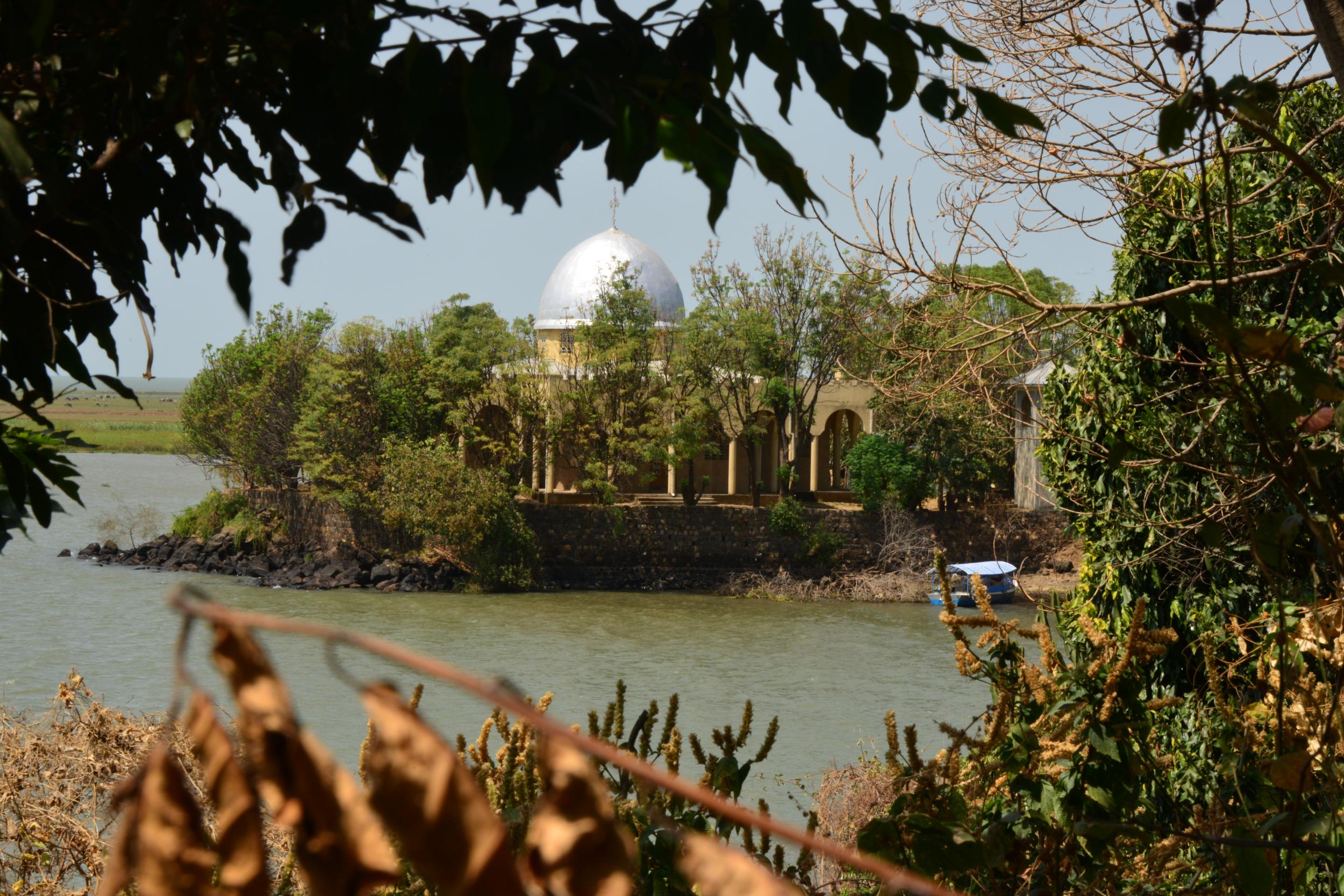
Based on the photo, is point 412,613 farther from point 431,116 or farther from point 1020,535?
point 431,116

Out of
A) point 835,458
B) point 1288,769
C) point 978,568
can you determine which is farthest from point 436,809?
point 835,458

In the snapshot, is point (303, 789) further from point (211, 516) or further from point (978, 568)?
point (211, 516)

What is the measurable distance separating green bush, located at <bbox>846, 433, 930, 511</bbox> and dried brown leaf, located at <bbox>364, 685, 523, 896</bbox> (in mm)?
28837

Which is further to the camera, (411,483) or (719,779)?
(411,483)

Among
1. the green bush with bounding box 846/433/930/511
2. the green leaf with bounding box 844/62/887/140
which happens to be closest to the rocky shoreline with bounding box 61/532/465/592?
the green bush with bounding box 846/433/930/511

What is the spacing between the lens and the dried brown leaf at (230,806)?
58 cm

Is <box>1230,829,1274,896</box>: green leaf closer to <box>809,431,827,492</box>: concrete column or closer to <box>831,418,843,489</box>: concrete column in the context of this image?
<box>809,431,827,492</box>: concrete column

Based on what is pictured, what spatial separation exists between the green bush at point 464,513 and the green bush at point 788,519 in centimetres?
602

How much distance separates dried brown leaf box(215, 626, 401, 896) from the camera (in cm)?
56

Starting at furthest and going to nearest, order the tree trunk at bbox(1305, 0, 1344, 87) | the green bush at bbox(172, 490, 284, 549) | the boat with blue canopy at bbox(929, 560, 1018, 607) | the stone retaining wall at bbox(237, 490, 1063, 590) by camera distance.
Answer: the green bush at bbox(172, 490, 284, 549) → the stone retaining wall at bbox(237, 490, 1063, 590) → the boat with blue canopy at bbox(929, 560, 1018, 607) → the tree trunk at bbox(1305, 0, 1344, 87)

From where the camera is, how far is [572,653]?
22.6m

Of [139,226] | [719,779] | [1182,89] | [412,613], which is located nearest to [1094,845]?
[719,779]

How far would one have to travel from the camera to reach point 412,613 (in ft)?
85.5

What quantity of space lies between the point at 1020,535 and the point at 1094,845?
28.0 meters
